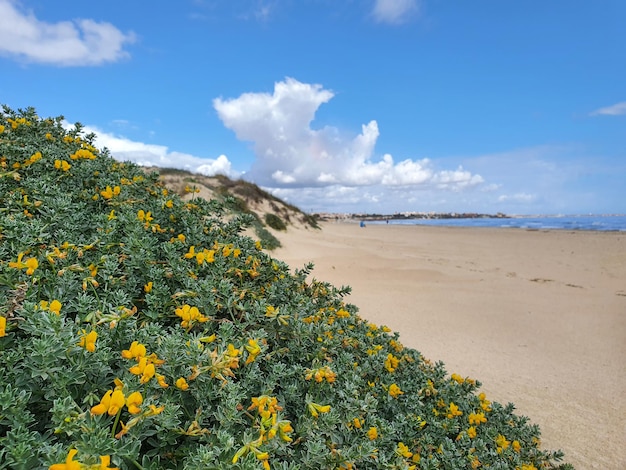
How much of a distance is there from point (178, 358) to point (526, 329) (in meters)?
6.71

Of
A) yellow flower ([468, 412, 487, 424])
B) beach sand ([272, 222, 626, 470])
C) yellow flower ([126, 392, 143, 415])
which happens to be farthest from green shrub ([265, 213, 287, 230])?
yellow flower ([126, 392, 143, 415])

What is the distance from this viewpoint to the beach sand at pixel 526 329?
12.7ft

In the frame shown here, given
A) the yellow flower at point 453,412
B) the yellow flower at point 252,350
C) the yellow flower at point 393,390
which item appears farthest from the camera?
the yellow flower at point 453,412

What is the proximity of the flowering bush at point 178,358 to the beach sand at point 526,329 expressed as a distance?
0.93 meters

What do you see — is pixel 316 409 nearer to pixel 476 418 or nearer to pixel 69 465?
pixel 69 465

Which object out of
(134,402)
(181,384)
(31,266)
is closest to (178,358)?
(181,384)

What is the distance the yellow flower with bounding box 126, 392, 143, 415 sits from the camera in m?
1.15

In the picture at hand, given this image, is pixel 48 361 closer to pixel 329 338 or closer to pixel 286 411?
pixel 286 411

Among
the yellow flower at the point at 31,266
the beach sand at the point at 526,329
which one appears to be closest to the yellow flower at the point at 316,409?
the yellow flower at the point at 31,266

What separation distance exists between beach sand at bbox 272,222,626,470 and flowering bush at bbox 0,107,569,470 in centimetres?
93

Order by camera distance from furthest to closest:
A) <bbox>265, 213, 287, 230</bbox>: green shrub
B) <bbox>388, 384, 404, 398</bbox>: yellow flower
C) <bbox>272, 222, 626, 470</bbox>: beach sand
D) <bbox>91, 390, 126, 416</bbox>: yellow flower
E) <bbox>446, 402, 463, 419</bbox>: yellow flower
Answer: <bbox>265, 213, 287, 230</bbox>: green shrub, <bbox>272, 222, 626, 470</bbox>: beach sand, <bbox>446, 402, 463, 419</bbox>: yellow flower, <bbox>388, 384, 404, 398</bbox>: yellow flower, <bbox>91, 390, 126, 416</bbox>: yellow flower

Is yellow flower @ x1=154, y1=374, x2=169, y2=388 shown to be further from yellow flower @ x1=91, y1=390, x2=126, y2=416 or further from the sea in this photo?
the sea

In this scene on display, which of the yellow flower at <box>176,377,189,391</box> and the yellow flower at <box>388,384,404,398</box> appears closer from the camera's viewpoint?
the yellow flower at <box>176,377,189,391</box>

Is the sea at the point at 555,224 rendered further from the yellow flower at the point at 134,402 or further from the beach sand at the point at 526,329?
the yellow flower at the point at 134,402
